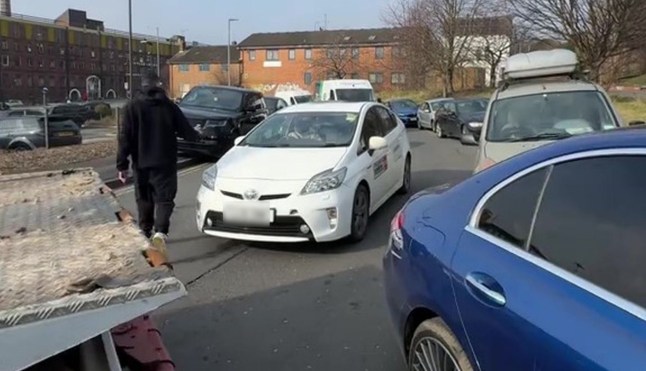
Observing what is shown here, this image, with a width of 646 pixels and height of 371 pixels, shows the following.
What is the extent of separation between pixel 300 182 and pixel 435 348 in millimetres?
3296

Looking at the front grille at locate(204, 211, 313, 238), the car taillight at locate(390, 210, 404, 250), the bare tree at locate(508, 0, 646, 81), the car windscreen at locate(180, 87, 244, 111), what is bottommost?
the front grille at locate(204, 211, 313, 238)

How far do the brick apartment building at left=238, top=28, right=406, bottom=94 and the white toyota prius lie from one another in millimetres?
51261

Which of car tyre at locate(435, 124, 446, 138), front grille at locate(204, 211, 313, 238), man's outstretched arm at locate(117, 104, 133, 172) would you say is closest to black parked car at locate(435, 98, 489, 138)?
car tyre at locate(435, 124, 446, 138)

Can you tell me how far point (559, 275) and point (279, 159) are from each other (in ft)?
14.8

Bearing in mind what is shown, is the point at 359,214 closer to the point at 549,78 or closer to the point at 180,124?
the point at 180,124

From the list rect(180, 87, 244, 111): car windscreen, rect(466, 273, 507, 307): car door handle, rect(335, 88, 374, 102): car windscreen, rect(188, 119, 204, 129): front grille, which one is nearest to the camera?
rect(466, 273, 507, 307): car door handle

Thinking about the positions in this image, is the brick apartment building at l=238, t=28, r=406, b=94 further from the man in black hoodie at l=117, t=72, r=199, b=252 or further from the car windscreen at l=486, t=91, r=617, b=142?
the man in black hoodie at l=117, t=72, r=199, b=252

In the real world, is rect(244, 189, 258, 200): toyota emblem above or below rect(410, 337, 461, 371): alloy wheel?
above

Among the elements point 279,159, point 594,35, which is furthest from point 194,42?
point 279,159

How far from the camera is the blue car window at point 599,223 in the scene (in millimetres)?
1875

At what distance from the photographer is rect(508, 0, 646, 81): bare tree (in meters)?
26.6

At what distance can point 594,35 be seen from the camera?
2766 centimetres

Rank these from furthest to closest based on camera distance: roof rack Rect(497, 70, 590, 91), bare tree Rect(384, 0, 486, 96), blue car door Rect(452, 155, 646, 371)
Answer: bare tree Rect(384, 0, 486, 96) < roof rack Rect(497, 70, 590, 91) < blue car door Rect(452, 155, 646, 371)

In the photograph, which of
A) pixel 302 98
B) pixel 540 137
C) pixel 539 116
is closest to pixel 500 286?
pixel 540 137
